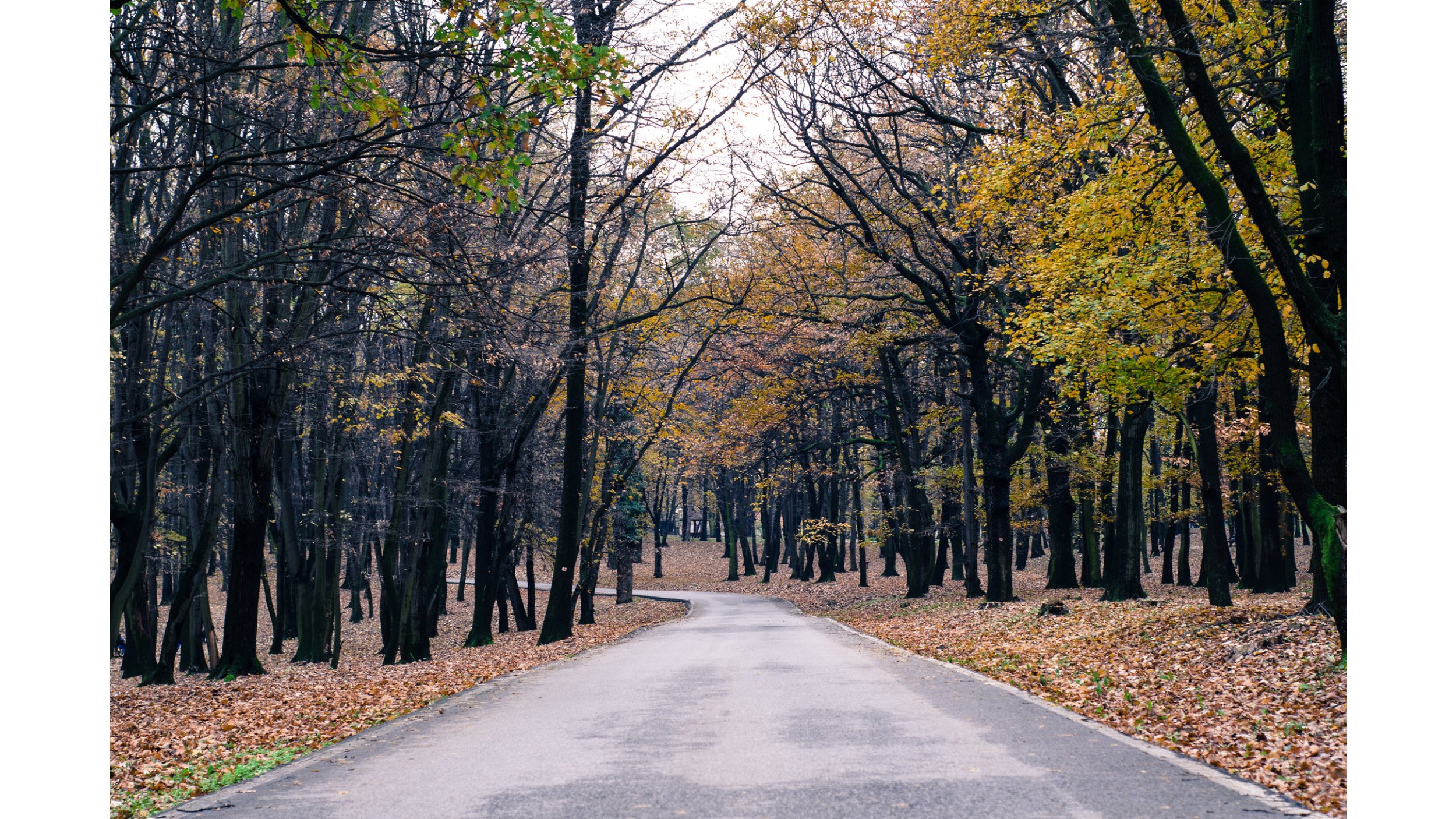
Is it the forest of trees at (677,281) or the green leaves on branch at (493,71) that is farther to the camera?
the forest of trees at (677,281)

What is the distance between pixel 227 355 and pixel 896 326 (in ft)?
55.6

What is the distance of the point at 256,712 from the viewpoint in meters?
10.9

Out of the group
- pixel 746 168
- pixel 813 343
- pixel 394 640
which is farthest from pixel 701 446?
pixel 394 640

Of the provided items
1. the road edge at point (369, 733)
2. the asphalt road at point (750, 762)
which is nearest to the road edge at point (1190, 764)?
the asphalt road at point (750, 762)

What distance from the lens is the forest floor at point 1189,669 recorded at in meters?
Result: 6.69

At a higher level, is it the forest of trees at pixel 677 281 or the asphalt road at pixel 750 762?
the forest of trees at pixel 677 281

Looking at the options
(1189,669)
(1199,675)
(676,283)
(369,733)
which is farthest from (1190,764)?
(676,283)

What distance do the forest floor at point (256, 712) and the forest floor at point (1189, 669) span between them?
7.05 m

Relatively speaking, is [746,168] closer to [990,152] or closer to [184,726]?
[990,152]

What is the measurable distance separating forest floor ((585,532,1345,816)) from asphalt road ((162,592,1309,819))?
459 mm

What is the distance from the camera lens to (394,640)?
19219 mm

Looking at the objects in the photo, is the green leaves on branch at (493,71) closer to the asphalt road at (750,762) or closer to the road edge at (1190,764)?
the asphalt road at (750,762)

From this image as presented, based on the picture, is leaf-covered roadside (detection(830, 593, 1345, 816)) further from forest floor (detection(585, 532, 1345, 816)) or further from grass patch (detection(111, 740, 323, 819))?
grass patch (detection(111, 740, 323, 819))

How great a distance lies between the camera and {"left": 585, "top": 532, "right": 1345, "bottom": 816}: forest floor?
21.9 feet
